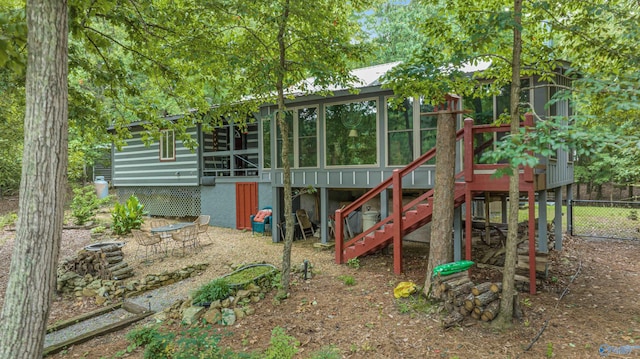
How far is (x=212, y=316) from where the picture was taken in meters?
5.09

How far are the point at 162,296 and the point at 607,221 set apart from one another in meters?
14.3

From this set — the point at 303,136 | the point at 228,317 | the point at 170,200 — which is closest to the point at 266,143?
the point at 303,136

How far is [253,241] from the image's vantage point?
1032cm

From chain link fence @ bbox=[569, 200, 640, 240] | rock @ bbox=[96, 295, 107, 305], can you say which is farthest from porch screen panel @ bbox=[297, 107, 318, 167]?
chain link fence @ bbox=[569, 200, 640, 240]

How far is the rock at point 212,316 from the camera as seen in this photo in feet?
16.6

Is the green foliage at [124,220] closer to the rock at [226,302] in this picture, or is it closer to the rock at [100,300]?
the rock at [100,300]

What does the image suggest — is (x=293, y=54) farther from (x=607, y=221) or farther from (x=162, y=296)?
(x=607, y=221)

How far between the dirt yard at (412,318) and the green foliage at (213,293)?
0.52m

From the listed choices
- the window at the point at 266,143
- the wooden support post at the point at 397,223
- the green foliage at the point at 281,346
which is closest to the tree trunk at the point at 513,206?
the wooden support post at the point at 397,223

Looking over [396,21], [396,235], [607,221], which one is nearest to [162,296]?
[396,235]

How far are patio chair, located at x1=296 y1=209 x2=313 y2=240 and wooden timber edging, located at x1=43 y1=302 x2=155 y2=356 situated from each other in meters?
5.10

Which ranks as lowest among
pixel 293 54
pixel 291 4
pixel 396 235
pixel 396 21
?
pixel 396 235

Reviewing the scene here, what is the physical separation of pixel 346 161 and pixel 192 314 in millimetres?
5214

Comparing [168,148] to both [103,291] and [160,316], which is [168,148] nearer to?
[103,291]
